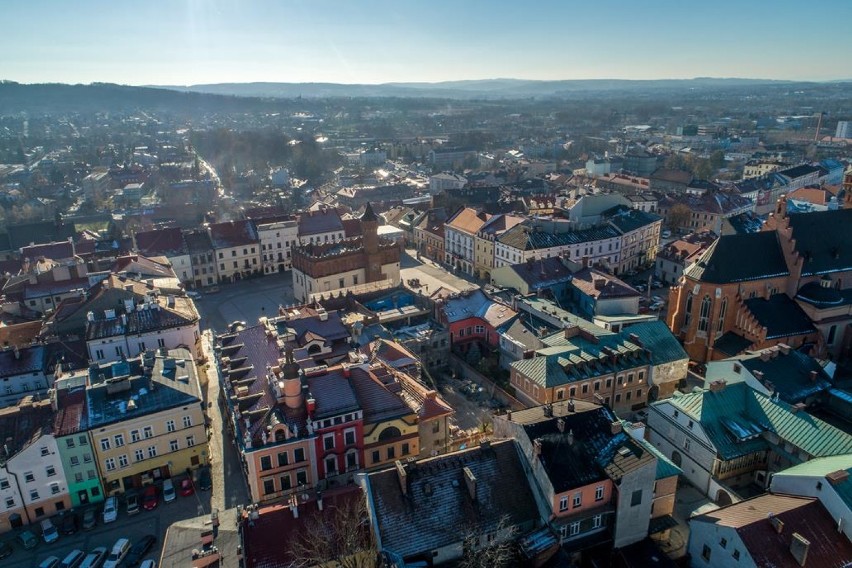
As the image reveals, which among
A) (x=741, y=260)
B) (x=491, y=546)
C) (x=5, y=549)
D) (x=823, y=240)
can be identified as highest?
(x=823, y=240)

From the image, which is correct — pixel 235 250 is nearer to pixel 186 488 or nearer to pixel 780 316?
pixel 186 488

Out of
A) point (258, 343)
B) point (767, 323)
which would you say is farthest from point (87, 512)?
point (767, 323)

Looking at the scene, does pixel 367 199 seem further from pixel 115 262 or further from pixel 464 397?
pixel 464 397

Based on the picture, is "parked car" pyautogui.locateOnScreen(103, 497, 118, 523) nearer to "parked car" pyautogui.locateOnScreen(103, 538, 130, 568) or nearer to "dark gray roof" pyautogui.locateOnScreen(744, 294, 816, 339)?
"parked car" pyautogui.locateOnScreen(103, 538, 130, 568)

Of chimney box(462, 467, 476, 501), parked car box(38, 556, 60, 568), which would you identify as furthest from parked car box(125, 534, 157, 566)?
chimney box(462, 467, 476, 501)

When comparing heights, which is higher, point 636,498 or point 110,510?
point 636,498

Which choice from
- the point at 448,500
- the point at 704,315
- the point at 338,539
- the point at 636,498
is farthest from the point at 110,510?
the point at 704,315

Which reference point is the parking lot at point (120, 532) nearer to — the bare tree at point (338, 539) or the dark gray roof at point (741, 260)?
the bare tree at point (338, 539)

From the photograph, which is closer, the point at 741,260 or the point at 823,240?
the point at 741,260

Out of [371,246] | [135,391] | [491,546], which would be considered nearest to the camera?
[491,546]
